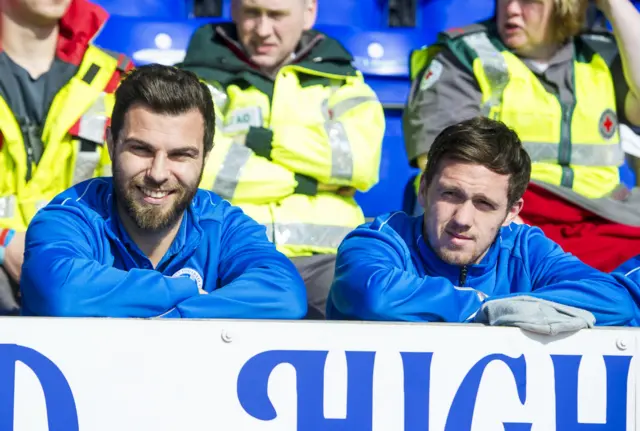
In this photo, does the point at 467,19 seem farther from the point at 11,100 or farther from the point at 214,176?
the point at 11,100

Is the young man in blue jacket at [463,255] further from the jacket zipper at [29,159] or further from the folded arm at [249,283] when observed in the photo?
the jacket zipper at [29,159]

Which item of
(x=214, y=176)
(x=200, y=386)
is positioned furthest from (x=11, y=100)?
(x=200, y=386)

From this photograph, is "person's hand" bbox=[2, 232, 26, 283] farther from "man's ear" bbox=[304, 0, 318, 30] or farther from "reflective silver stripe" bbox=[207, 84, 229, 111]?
"man's ear" bbox=[304, 0, 318, 30]

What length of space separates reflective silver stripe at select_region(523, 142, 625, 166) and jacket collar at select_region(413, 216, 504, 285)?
34.2 inches

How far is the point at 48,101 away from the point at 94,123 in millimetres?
152

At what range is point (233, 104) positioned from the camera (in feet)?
11.7

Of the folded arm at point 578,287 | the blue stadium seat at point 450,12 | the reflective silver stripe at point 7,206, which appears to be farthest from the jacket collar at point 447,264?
the blue stadium seat at point 450,12

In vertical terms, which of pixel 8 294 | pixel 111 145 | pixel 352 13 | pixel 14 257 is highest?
pixel 352 13

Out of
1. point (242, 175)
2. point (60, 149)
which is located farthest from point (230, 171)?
point (60, 149)

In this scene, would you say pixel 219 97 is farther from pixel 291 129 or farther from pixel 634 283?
pixel 634 283

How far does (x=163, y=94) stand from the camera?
105 inches

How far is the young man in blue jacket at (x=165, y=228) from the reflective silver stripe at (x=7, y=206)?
619mm

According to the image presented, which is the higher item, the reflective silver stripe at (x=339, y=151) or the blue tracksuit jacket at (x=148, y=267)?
the reflective silver stripe at (x=339, y=151)

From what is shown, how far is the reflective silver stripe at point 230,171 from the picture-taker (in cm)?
331
